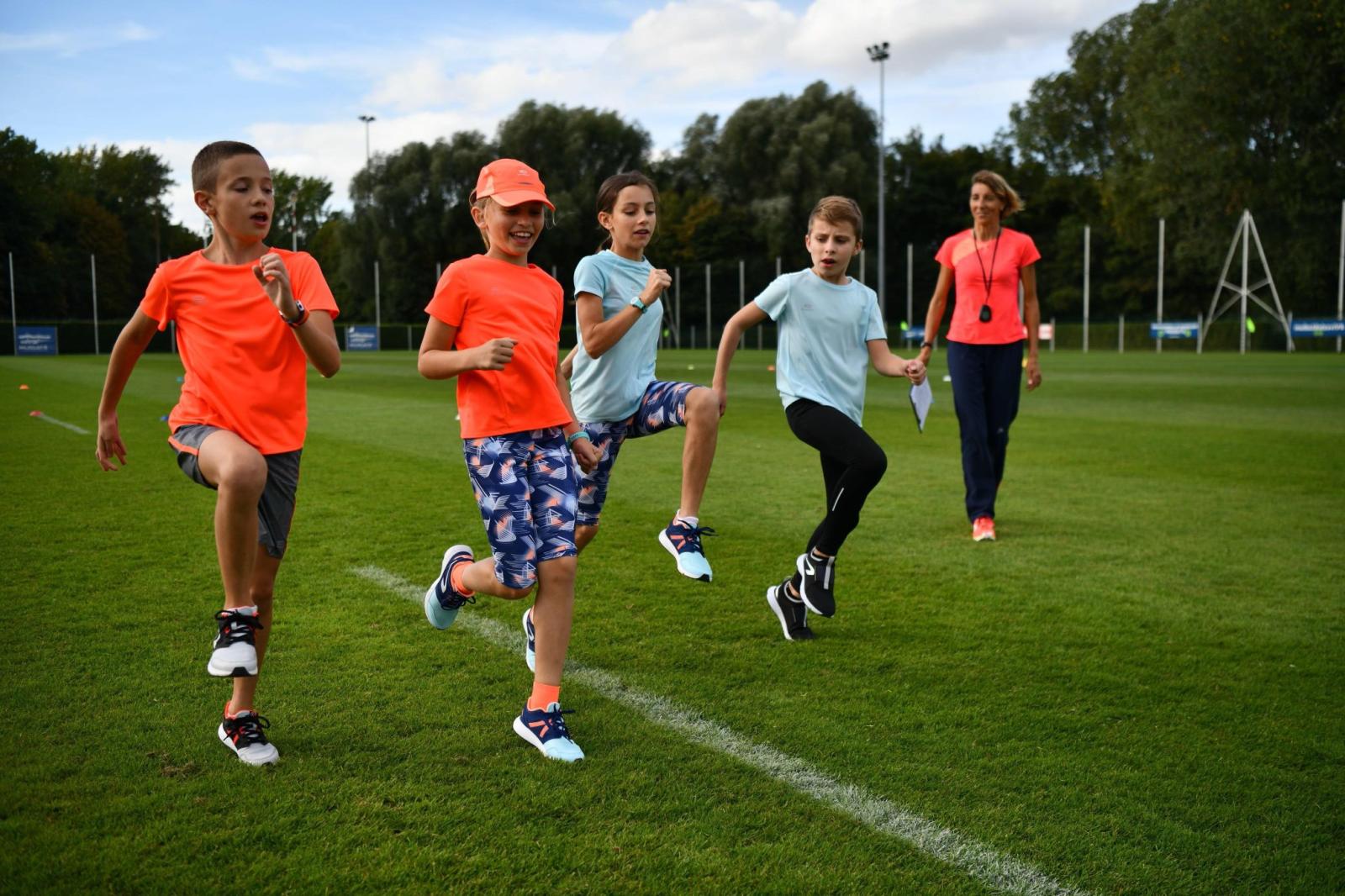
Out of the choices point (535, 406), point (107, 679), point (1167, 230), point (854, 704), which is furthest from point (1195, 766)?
point (1167, 230)

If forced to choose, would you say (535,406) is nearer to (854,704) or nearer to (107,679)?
(854,704)

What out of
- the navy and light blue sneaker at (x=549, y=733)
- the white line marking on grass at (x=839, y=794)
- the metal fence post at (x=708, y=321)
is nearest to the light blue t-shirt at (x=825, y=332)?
the white line marking on grass at (x=839, y=794)

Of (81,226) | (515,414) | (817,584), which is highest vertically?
(81,226)

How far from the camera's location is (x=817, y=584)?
5.00m

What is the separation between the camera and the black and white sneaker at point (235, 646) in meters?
3.29

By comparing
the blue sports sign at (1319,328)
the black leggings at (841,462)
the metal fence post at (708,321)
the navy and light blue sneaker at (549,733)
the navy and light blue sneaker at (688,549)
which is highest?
the metal fence post at (708,321)

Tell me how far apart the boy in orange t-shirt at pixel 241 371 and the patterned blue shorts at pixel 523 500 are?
597 mm

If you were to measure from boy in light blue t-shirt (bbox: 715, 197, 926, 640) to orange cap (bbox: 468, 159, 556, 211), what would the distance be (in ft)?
4.64

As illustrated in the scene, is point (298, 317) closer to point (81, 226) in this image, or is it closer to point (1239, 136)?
point (1239, 136)

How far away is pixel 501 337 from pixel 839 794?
1.76 m

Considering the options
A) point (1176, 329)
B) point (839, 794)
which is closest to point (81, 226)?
point (1176, 329)

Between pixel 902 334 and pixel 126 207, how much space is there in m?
59.6

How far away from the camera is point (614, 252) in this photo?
5.12 metres

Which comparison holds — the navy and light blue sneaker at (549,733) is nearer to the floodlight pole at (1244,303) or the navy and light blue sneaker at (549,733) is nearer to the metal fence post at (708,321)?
the floodlight pole at (1244,303)
